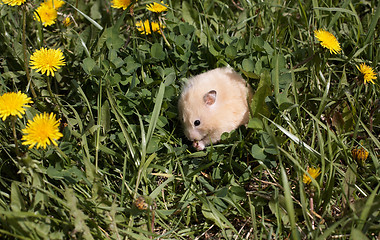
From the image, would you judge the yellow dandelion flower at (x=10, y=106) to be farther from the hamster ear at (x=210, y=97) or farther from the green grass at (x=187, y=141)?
the hamster ear at (x=210, y=97)

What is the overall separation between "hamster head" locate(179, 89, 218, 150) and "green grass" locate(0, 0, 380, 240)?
11 cm

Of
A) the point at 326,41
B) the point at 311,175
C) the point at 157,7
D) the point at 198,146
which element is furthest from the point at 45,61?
the point at 326,41

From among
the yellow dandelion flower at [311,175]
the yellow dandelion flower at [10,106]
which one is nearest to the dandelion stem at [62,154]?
the yellow dandelion flower at [10,106]

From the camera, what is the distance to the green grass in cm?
242

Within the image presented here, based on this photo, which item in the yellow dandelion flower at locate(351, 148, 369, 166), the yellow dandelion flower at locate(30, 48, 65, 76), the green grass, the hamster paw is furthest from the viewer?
the hamster paw

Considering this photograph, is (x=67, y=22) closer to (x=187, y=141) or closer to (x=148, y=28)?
(x=148, y=28)

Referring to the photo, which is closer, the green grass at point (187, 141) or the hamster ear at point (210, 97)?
the green grass at point (187, 141)

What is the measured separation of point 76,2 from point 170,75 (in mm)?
1350

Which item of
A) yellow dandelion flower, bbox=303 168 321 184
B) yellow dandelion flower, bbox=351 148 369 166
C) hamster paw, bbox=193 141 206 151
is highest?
hamster paw, bbox=193 141 206 151

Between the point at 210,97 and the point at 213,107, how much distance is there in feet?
0.34

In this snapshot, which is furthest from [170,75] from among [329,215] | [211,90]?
[329,215]

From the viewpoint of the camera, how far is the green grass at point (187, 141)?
2.42 meters

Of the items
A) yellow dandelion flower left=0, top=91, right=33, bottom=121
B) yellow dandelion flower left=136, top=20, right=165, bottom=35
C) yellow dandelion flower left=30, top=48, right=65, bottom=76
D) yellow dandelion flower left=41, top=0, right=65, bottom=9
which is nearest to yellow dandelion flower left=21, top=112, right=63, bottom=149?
yellow dandelion flower left=0, top=91, right=33, bottom=121

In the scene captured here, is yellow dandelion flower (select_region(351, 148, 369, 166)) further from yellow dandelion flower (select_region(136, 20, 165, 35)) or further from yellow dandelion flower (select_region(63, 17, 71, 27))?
yellow dandelion flower (select_region(63, 17, 71, 27))
